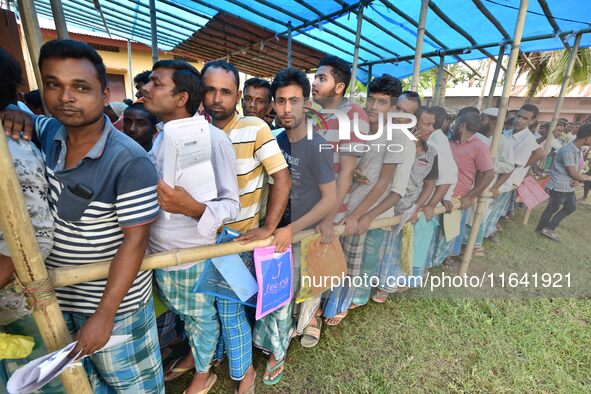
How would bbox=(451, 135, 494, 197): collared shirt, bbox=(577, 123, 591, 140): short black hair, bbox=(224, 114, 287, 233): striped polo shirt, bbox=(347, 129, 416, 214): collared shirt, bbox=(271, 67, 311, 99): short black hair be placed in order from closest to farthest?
1. bbox=(224, 114, 287, 233): striped polo shirt
2. bbox=(271, 67, 311, 99): short black hair
3. bbox=(347, 129, 416, 214): collared shirt
4. bbox=(451, 135, 494, 197): collared shirt
5. bbox=(577, 123, 591, 140): short black hair

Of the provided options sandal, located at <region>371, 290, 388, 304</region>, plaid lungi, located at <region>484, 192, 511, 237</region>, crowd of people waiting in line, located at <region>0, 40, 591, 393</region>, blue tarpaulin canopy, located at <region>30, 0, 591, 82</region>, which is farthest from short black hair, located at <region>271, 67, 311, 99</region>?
plaid lungi, located at <region>484, 192, 511, 237</region>

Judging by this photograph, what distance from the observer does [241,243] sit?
1439 mm

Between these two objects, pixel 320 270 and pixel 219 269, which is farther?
pixel 320 270

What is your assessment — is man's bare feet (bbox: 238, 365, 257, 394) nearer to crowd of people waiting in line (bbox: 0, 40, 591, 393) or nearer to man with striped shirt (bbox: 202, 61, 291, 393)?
crowd of people waiting in line (bbox: 0, 40, 591, 393)

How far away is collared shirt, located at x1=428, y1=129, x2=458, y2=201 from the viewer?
88.1 inches

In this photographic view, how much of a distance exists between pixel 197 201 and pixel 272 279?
0.68m

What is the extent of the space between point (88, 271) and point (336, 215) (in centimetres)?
139

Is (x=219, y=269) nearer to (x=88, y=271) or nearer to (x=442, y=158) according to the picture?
(x=88, y=271)

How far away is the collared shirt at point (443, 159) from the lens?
2.24 meters

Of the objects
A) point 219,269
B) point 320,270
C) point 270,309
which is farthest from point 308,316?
point 219,269

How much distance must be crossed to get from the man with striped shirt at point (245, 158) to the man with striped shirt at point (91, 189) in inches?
18.6

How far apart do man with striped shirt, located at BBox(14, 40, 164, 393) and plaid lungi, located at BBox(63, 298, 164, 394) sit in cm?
2

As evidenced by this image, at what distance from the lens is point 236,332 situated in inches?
63.2

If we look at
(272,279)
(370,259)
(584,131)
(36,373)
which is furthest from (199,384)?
(584,131)
